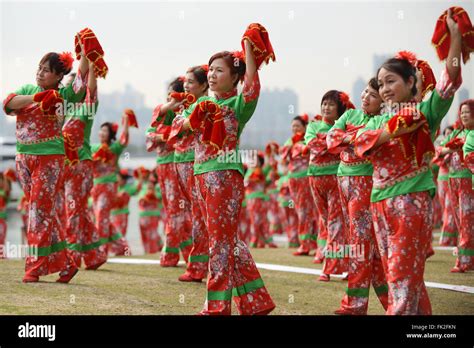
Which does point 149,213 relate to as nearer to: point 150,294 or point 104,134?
point 104,134

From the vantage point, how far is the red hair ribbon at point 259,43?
4.90 metres

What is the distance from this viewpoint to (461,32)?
419cm

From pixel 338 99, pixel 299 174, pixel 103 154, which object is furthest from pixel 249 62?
pixel 299 174

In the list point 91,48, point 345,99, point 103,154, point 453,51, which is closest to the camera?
point 453,51

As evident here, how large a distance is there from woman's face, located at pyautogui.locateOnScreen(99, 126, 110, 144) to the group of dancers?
27mm

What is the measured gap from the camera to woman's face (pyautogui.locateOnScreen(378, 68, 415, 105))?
14.6 ft

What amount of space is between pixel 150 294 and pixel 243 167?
5.51 ft

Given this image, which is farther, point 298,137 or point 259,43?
point 298,137
